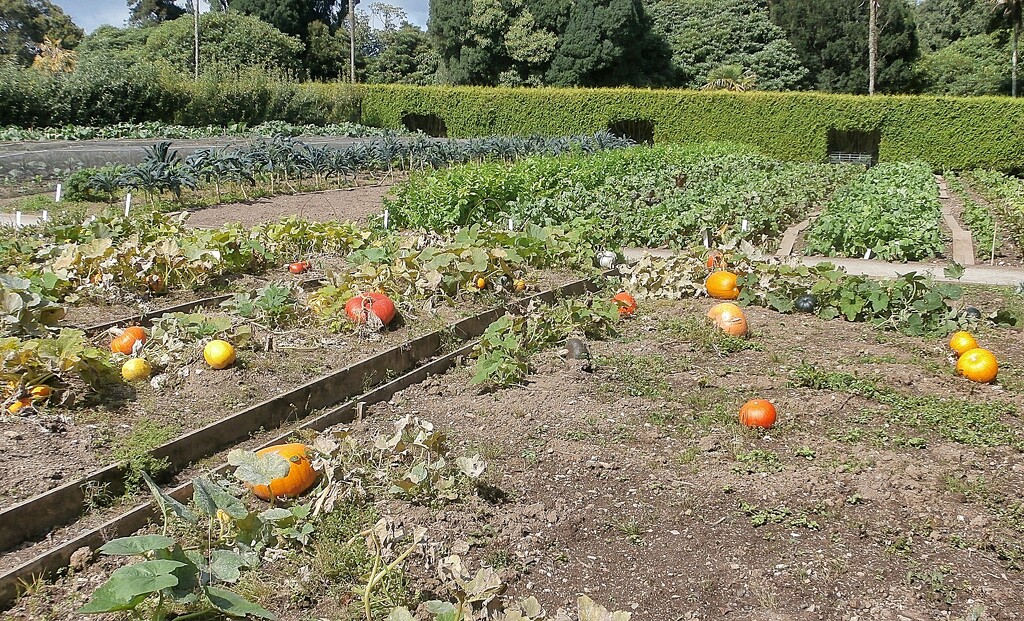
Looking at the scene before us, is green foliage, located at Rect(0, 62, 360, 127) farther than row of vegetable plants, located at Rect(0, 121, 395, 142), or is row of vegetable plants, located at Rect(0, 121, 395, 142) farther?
green foliage, located at Rect(0, 62, 360, 127)

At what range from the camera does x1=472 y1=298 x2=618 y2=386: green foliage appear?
4.96m

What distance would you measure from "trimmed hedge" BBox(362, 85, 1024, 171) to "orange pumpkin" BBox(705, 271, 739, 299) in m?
21.5

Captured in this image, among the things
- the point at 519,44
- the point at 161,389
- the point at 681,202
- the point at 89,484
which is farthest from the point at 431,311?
the point at 519,44

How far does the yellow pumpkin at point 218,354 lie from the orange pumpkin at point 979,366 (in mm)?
4505

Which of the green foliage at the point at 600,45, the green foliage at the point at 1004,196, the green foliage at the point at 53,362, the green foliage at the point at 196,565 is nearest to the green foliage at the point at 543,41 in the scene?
the green foliage at the point at 600,45

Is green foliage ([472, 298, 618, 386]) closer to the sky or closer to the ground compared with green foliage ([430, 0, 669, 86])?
closer to the ground

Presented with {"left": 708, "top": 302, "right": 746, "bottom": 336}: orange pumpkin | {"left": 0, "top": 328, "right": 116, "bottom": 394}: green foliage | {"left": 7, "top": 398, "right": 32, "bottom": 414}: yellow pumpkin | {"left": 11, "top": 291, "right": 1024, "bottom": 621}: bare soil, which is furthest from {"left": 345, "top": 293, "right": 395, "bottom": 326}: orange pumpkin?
{"left": 708, "top": 302, "right": 746, "bottom": 336}: orange pumpkin

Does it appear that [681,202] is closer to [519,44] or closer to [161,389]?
[161,389]

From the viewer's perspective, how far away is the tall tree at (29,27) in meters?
54.1

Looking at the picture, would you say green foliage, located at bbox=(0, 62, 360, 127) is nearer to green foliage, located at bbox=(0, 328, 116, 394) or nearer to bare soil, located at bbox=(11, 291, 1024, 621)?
green foliage, located at bbox=(0, 328, 116, 394)

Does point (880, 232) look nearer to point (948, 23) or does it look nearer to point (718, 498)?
point (718, 498)

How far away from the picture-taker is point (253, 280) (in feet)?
22.5

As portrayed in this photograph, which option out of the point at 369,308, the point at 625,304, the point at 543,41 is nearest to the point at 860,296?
the point at 625,304

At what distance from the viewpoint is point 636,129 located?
3097 cm
